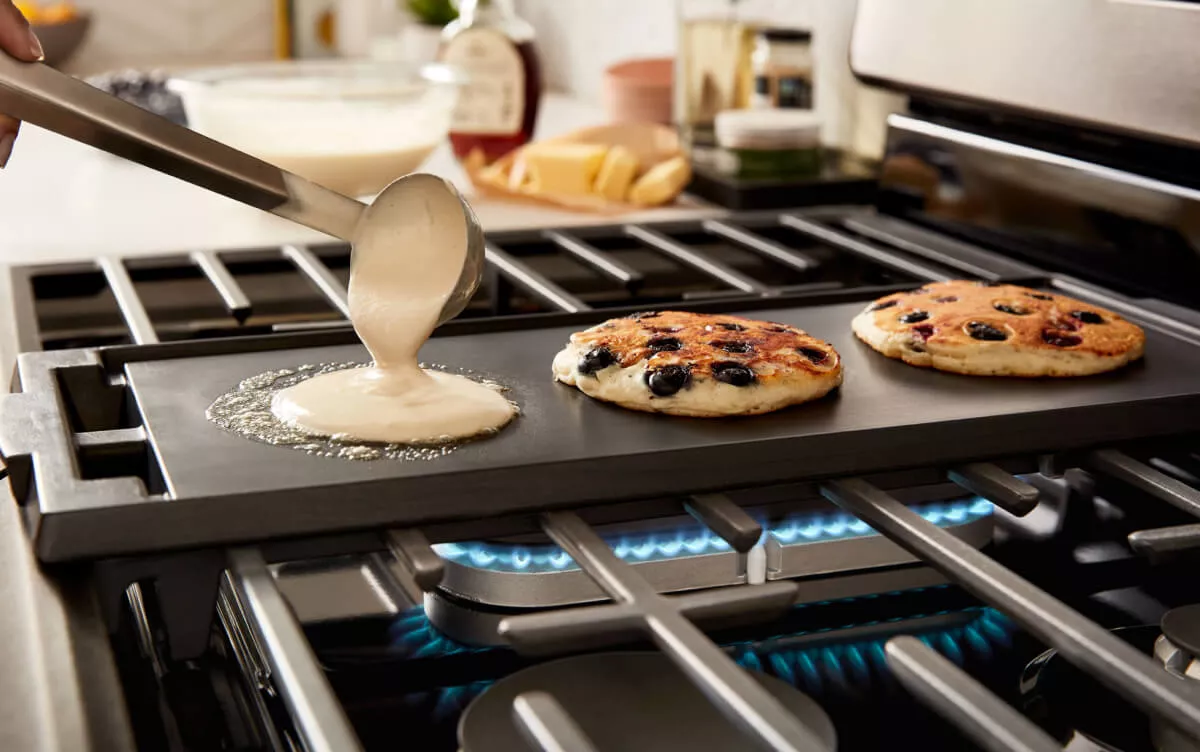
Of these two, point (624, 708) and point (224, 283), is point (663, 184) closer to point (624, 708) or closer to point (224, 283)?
point (224, 283)

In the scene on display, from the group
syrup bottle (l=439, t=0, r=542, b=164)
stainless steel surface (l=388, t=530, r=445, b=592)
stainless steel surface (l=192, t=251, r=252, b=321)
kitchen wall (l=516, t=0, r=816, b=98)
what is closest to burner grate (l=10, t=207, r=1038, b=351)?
stainless steel surface (l=192, t=251, r=252, b=321)

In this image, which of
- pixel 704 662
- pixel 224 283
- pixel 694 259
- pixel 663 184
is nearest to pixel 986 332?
pixel 694 259

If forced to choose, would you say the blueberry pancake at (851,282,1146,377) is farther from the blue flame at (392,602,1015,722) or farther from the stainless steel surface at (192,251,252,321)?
the stainless steel surface at (192,251,252,321)

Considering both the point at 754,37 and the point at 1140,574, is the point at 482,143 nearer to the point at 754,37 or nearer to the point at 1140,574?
the point at 754,37

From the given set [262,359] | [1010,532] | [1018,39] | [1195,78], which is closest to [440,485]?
[262,359]

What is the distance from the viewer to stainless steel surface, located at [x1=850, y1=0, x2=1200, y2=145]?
0.99m

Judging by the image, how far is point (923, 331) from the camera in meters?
0.88

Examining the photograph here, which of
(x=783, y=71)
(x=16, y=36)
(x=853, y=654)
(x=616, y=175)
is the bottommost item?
(x=853, y=654)

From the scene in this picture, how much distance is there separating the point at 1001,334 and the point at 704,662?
1.51 feet

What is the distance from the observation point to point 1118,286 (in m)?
1.09

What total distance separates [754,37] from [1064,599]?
3.58ft

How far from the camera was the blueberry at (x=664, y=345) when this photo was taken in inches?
32.3

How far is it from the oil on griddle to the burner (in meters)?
0.13

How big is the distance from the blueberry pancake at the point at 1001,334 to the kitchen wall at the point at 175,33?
9.55ft
